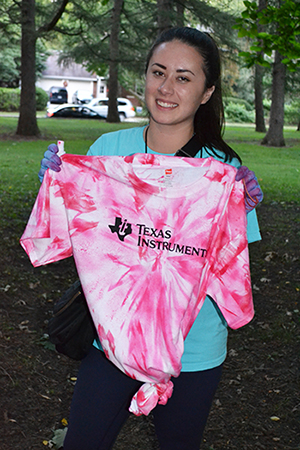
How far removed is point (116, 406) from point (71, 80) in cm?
5671

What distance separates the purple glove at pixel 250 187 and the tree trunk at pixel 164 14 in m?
17.0

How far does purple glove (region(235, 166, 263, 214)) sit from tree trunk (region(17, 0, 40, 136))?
15471 millimetres

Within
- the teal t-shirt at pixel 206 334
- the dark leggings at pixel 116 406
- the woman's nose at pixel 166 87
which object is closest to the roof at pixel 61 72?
the woman's nose at pixel 166 87

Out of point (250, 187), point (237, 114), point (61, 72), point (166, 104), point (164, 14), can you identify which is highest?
point (164, 14)

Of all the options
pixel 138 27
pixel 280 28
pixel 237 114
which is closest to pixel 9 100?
pixel 138 27

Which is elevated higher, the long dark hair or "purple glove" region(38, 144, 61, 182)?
the long dark hair

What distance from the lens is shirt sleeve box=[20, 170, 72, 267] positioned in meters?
2.18

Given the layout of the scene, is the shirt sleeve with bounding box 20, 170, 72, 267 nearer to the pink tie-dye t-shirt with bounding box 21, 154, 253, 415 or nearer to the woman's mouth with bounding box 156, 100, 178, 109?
the pink tie-dye t-shirt with bounding box 21, 154, 253, 415

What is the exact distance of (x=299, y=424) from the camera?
380 centimetres

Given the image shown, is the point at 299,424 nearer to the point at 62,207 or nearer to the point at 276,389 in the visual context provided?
the point at 276,389

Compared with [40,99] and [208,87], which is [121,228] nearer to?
[208,87]

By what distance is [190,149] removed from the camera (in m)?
2.18

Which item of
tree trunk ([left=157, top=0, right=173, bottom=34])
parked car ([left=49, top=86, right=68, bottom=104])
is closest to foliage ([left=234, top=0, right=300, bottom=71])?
tree trunk ([left=157, top=0, right=173, bottom=34])

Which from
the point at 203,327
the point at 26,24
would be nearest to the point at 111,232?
the point at 203,327
